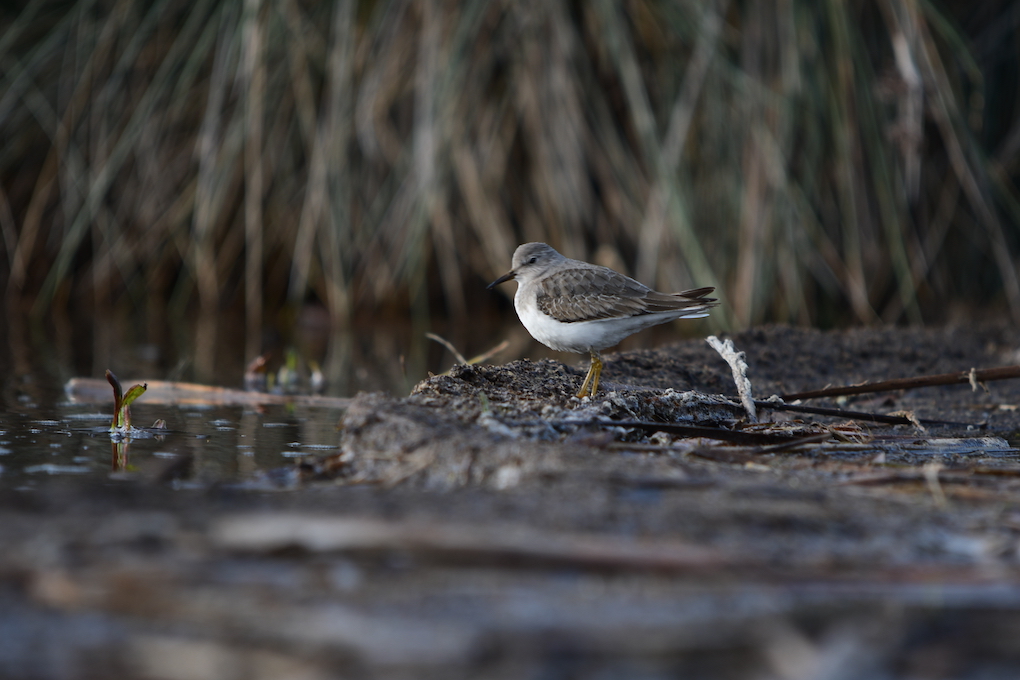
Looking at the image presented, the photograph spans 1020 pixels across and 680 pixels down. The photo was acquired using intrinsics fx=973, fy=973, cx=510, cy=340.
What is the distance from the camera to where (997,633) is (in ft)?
5.07

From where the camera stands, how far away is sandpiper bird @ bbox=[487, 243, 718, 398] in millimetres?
3691

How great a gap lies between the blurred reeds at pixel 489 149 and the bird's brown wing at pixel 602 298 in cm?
252

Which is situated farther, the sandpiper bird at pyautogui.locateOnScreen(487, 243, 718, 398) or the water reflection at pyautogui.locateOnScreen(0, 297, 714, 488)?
the sandpiper bird at pyautogui.locateOnScreen(487, 243, 718, 398)

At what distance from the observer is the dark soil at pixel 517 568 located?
1442 mm

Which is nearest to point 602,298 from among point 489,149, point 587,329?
point 587,329

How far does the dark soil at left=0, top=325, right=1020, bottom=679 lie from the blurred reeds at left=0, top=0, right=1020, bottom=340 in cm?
422

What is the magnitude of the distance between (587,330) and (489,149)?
166 inches

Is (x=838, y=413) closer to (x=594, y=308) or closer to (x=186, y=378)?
(x=594, y=308)

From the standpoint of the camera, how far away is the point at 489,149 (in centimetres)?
761

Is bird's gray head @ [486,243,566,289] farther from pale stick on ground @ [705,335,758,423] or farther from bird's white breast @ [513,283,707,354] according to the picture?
pale stick on ground @ [705,335,758,423]

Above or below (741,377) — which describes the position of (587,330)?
above

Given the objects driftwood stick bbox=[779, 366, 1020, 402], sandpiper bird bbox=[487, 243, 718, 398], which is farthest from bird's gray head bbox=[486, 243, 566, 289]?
driftwood stick bbox=[779, 366, 1020, 402]

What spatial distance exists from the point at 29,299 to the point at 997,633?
28.7ft

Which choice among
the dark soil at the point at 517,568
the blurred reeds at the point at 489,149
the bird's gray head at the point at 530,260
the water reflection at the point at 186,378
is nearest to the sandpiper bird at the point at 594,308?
the bird's gray head at the point at 530,260
